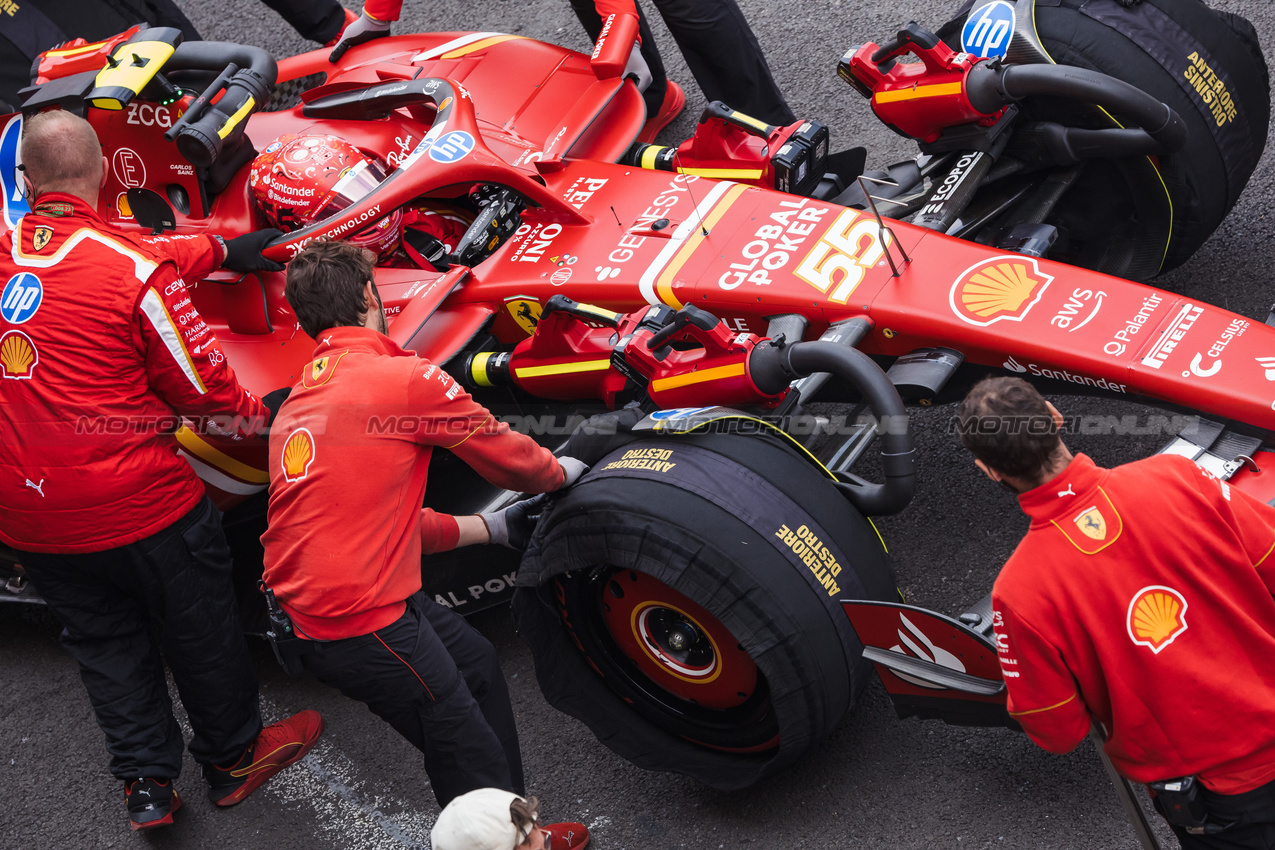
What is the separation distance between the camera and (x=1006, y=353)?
10.1 feet

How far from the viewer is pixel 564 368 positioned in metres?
3.43

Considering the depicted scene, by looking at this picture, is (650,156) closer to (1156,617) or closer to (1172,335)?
(1172,335)

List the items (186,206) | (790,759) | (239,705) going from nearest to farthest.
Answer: (790,759) < (239,705) < (186,206)

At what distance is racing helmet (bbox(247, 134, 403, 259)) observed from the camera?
387 cm

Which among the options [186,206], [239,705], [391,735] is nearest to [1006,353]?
[391,735]

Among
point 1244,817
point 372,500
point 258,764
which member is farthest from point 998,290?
point 258,764

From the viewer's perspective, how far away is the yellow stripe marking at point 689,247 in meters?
3.49

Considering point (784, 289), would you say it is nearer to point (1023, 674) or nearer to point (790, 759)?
point (790, 759)

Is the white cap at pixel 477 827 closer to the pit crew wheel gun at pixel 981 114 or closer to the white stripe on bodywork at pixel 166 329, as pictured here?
the white stripe on bodywork at pixel 166 329

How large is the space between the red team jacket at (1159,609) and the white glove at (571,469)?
1.25m

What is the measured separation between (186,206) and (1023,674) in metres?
3.42

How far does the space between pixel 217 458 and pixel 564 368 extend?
1.17 metres

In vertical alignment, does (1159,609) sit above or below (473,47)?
above

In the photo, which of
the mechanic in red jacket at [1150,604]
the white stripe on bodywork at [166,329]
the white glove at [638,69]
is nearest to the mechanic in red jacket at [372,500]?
the white stripe on bodywork at [166,329]
